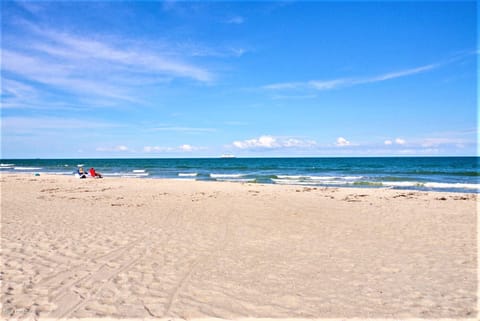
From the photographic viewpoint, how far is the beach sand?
4.28 metres

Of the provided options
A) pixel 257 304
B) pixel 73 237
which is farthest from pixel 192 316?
pixel 73 237

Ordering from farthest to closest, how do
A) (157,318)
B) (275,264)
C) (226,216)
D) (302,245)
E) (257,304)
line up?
(226,216)
(302,245)
(275,264)
(257,304)
(157,318)

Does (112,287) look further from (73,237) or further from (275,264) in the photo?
(73,237)

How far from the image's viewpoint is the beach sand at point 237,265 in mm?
4281

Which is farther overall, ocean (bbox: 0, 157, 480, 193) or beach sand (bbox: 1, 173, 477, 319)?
ocean (bbox: 0, 157, 480, 193)

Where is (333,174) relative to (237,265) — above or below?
above

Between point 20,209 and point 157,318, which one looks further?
point 20,209

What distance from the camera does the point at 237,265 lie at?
5.97 meters

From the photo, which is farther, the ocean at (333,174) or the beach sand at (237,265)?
the ocean at (333,174)

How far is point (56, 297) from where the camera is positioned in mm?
4469

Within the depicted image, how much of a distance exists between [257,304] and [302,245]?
328cm

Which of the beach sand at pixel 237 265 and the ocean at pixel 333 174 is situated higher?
the ocean at pixel 333 174

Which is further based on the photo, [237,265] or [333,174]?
[333,174]

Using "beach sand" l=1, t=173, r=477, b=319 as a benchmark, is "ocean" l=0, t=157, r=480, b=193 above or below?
above
